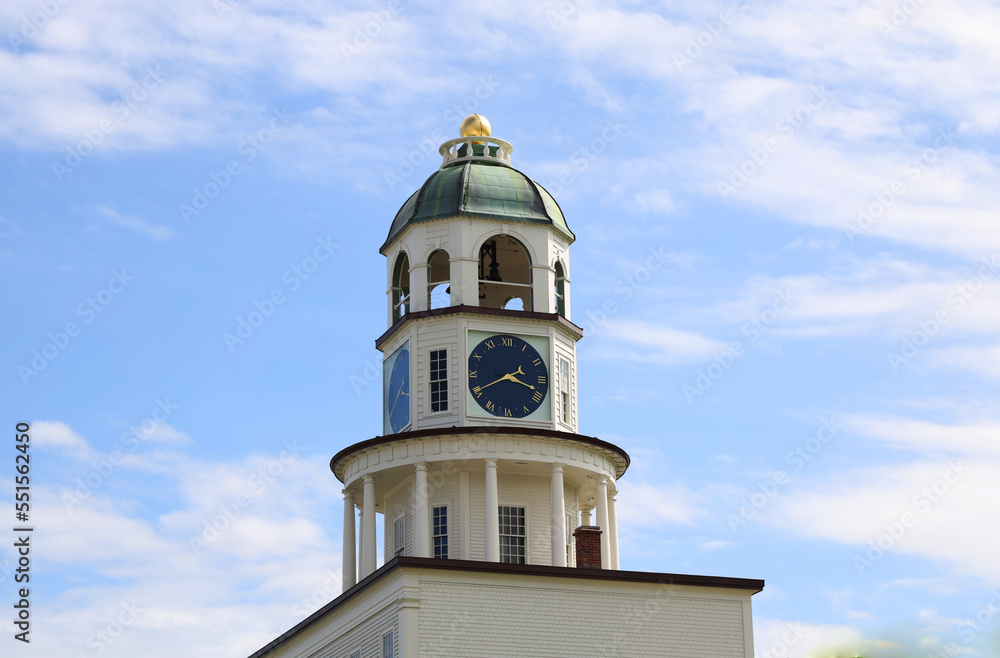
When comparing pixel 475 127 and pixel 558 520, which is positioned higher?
pixel 475 127

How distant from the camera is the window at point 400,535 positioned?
187 ft

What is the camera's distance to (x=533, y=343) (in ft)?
189

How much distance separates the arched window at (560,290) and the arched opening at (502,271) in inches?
58.4

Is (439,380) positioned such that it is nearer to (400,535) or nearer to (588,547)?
(400,535)

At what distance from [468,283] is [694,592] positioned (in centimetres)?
1362

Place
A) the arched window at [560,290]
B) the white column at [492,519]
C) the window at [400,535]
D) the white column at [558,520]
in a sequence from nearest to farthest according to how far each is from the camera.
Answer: the white column at [492,519], the white column at [558,520], the window at [400,535], the arched window at [560,290]

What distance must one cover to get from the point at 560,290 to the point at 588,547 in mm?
10557

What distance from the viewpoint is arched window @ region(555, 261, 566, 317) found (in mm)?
59500

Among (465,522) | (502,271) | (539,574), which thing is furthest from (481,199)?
(539,574)

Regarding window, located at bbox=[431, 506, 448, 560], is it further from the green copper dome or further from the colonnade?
the green copper dome

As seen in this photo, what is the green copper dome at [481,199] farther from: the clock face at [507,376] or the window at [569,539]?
the window at [569,539]

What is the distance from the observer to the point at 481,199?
59.4 metres

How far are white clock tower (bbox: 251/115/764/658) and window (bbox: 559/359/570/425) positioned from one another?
6 centimetres

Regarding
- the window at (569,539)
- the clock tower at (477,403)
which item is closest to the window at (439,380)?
the clock tower at (477,403)
